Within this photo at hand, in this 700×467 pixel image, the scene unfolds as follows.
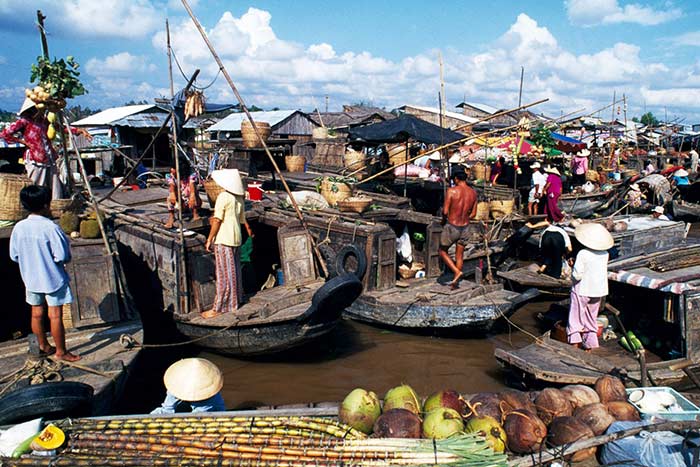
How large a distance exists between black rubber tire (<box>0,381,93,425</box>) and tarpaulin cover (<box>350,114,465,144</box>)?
28.1 feet

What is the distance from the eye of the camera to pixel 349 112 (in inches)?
1246

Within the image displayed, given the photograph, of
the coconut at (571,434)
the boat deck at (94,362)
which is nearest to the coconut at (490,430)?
the coconut at (571,434)

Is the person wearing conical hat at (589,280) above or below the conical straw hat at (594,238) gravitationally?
below

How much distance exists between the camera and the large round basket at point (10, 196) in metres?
6.57

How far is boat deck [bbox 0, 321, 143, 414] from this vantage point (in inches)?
188

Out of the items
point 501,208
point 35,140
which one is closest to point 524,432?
point 35,140

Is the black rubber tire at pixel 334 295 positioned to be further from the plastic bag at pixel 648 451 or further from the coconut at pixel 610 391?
the plastic bag at pixel 648 451

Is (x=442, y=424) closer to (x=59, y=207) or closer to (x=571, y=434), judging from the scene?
(x=571, y=434)

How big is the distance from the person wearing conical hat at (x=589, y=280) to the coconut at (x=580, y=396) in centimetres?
216

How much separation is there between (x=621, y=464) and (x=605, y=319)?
3.93 metres

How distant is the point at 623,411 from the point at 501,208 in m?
9.24

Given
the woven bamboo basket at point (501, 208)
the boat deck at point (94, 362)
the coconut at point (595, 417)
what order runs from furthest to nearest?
the woven bamboo basket at point (501, 208) → the boat deck at point (94, 362) → the coconut at point (595, 417)

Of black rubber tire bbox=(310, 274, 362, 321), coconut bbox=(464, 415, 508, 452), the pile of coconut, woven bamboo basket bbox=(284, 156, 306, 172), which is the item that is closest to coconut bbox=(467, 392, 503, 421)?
the pile of coconut

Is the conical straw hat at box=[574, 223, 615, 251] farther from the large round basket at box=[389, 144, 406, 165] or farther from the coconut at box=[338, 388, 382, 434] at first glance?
the large round basket at box=[389, 144, 406, 165]
